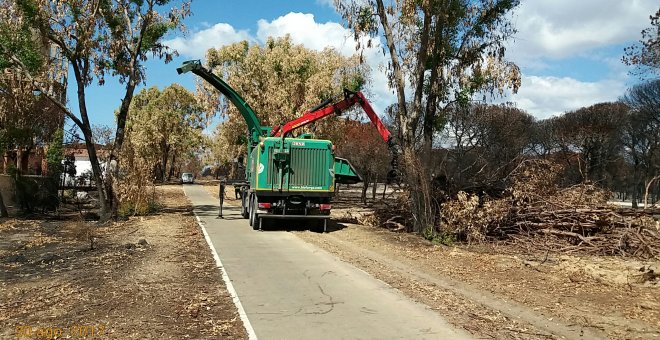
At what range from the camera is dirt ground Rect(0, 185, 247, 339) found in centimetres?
677

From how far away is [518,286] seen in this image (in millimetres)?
10000

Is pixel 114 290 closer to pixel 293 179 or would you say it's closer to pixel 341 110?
pixel 293 179

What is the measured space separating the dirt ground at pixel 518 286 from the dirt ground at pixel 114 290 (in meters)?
3.22

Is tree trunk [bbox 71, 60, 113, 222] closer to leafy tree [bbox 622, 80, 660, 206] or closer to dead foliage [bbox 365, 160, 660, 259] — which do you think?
dead foliage [bbox 365, 160, 660, 259]

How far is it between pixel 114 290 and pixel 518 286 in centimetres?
694

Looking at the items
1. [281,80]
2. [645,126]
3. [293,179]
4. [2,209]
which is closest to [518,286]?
[293,179]

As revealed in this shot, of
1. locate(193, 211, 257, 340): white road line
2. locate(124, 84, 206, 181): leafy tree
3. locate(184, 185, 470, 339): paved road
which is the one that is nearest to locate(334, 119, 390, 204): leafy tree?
locate(193, 211, 257, 340): white road line

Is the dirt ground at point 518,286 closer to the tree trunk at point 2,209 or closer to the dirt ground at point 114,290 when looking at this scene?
the dirt ground at point 114,290

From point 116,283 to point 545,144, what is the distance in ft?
153

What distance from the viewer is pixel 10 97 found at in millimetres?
20766

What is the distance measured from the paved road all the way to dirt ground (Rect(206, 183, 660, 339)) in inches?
17.5

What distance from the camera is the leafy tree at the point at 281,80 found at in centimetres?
3181

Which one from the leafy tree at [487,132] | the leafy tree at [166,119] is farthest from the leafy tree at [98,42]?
the leafy tree at [166,119]

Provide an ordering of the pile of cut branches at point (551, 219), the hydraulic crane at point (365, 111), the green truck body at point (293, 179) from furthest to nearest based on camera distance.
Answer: the hydraulic crane at point (365, 111), the green truck body at point (293, 179), the pile of cut branches at point (551, 219)
